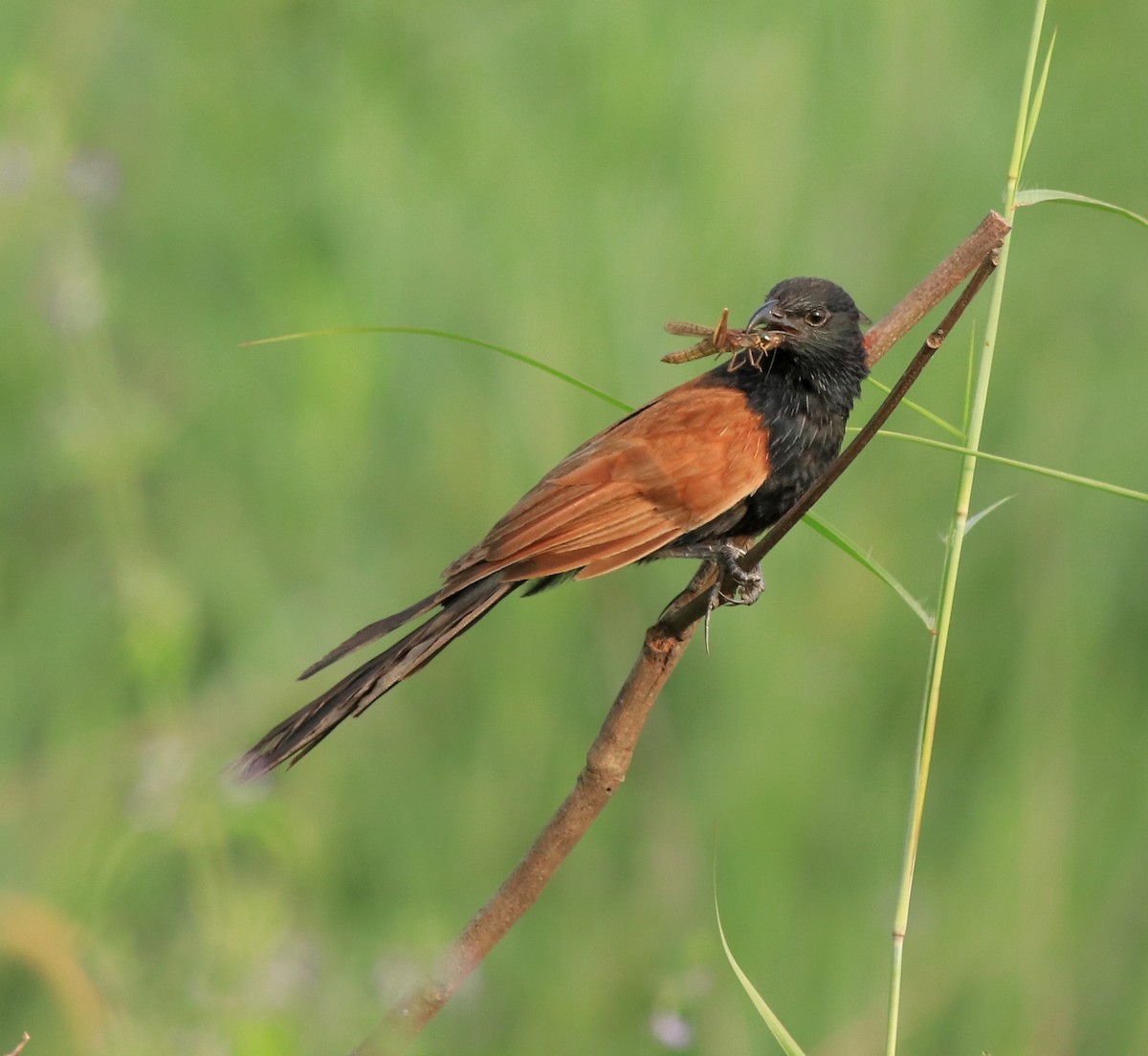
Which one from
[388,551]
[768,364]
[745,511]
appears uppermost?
[768,364]

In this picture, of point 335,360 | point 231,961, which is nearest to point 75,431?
point 335,360

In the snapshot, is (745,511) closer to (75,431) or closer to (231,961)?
(231,961)

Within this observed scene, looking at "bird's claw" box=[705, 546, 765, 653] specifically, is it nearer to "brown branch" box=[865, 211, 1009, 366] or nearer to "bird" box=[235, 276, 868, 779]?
"bird" box=[235, 276, 868, 779]

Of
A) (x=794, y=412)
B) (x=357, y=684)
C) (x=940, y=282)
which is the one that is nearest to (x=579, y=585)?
(x=794, y=412)

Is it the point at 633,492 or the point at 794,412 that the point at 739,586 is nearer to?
the point at 633,492

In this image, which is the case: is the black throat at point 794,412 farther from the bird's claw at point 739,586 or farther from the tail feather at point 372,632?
the tail feather at point 372,632

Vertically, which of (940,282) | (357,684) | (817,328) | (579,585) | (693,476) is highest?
(940,282)

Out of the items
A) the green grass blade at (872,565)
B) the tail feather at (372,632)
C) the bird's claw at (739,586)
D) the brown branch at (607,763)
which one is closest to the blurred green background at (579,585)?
the tail feather at (372,632)
